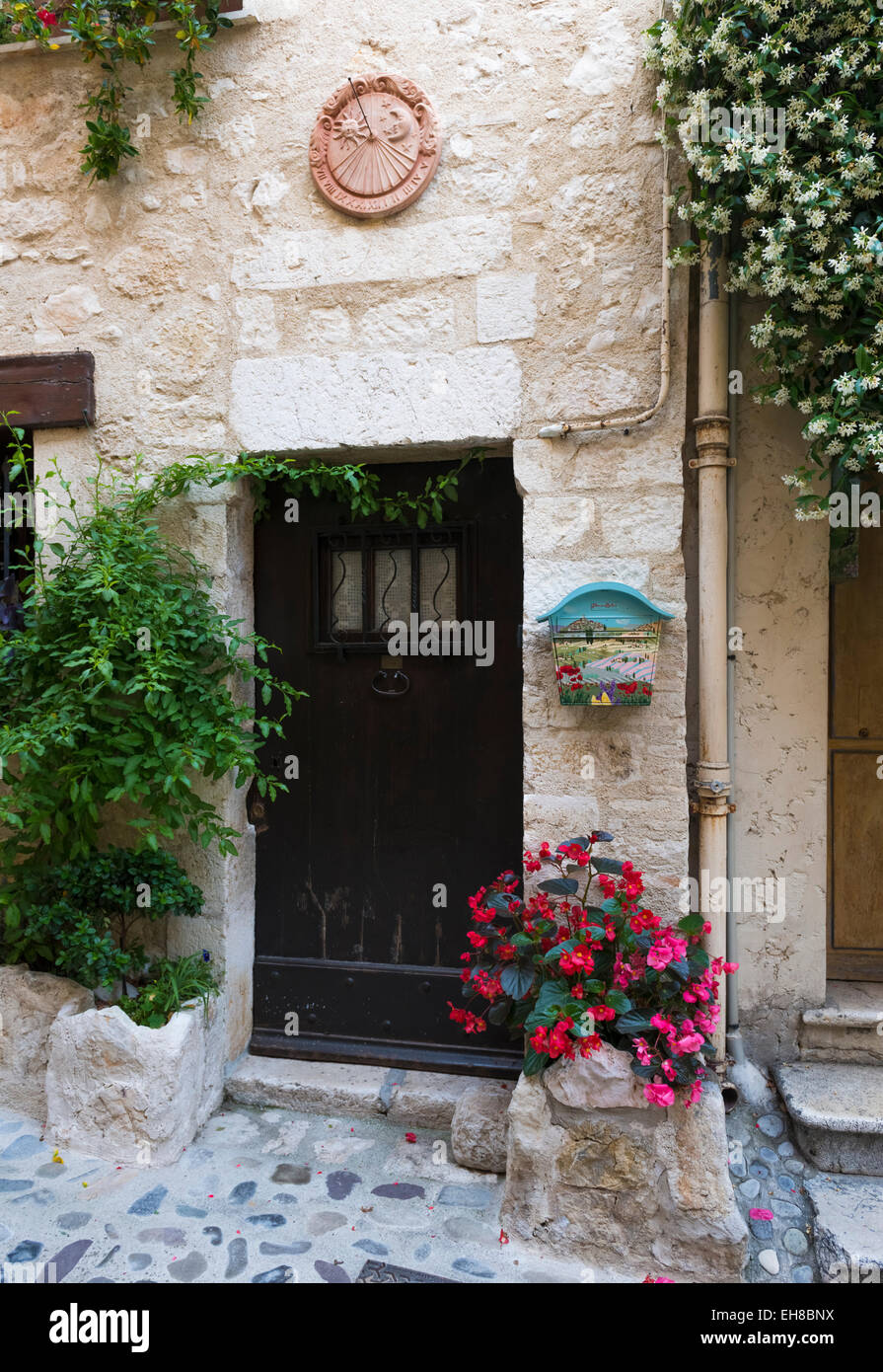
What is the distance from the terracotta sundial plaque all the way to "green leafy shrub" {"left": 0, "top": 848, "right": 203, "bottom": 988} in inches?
89.3

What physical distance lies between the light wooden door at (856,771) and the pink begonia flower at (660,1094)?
1.19 metres

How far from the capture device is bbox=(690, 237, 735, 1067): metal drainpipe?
2.43m

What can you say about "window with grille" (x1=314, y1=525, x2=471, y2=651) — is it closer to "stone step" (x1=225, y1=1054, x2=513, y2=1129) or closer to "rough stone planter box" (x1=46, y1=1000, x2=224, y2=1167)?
"rough stone planter box" (x1=46, y1=1000, x2=224, y2=1167)

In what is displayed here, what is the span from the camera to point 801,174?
2.08 meters

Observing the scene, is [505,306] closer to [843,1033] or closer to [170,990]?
[170,990]

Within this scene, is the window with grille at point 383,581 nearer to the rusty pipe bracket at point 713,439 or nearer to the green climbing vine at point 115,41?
the rusty pipe bracket at point 713,439

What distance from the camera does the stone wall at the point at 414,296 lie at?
2459 mm

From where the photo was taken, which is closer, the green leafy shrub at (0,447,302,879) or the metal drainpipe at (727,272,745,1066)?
the green leafy shrub at (0,447,302,879)

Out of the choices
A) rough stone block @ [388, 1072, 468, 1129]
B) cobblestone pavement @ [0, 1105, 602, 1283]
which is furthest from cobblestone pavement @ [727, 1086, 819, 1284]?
rough stone block @ [388, 1072, 468, 1129]

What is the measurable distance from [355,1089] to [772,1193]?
4.25 feet

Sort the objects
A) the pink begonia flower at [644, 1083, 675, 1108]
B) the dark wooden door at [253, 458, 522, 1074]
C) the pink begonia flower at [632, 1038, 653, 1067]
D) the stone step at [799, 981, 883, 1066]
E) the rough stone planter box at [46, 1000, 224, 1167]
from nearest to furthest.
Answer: the pink begonia flower at [644, 1083, 675, 1108] → the pink begonia flower at [632, 1038, 653, 1067] → the rough stone planter box at [46, 1000, 224, 1167] → the stone step at [799, 981, 883, 1066] → the dark wooden door at [253, 458, 522, 1074]

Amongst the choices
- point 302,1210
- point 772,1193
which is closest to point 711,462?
point 772,1193

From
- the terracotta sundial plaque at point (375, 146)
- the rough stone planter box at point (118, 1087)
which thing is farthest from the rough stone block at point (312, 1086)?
the terracotta sundial plaque at point (375, 146)

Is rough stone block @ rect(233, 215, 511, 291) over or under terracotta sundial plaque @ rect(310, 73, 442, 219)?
under
